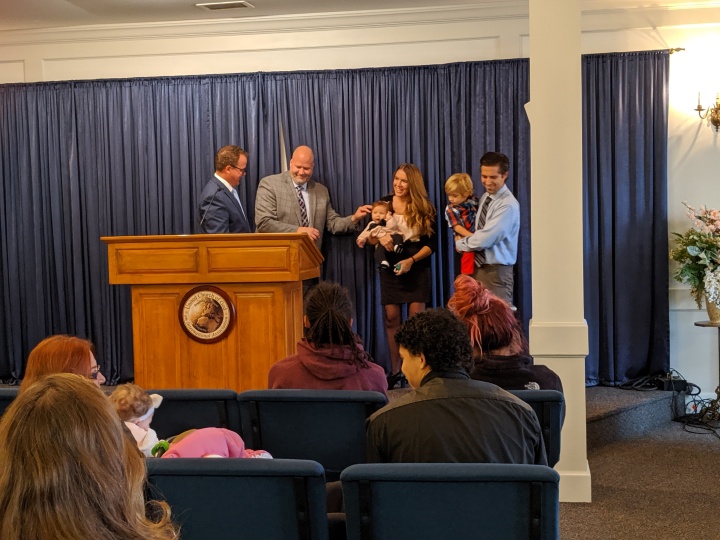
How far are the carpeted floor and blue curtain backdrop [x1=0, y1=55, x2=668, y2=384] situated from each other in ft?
4.08

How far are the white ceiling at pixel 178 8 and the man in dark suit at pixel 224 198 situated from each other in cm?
126

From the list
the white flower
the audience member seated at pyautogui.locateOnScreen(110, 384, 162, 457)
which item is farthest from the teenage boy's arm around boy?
the audience member seated at pyautogui.locateOnScreen(110, 384, 162, 457)

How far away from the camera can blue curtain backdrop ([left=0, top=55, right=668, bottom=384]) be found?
658cm

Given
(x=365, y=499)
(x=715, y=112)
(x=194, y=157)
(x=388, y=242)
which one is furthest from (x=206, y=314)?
→ (x=715, y=112)

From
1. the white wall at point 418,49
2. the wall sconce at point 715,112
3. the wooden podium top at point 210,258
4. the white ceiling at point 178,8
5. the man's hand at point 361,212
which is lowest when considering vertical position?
the wooden podium top at point 210,258

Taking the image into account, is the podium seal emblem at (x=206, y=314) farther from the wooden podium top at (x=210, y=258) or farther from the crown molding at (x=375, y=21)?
the crown molding at (x=375, y=21)

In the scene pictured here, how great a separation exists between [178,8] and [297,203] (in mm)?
1761

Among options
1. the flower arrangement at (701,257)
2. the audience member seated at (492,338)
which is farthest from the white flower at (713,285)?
the audience member seated at (492,338)

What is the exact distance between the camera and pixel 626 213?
21.1 ft

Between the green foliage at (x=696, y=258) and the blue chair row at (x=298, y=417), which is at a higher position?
the green foliage at (x=696, y=258)

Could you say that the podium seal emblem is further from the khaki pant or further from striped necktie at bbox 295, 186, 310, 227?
the khaki pant

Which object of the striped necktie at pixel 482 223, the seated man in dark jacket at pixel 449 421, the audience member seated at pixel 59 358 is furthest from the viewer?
the striped necktie at pixel 482 223

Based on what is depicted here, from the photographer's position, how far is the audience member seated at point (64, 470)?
1.07 metres

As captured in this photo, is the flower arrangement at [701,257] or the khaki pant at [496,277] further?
the khaki pant at [496,277]
